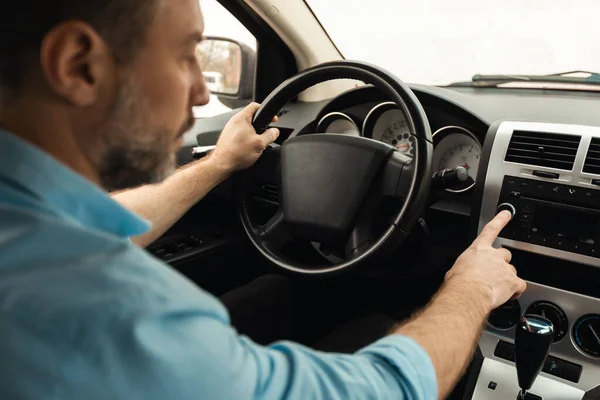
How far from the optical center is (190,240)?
1.96 m

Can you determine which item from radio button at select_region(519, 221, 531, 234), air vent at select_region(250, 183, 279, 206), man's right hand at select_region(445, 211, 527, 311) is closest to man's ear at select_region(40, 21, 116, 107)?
man's right hand at select_region(445, 211, 527, 311)

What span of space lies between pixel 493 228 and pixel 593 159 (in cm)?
29

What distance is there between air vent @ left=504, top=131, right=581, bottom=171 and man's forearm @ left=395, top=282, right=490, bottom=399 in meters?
0.48

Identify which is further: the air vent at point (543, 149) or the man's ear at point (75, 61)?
the air vent at point (543, 149)

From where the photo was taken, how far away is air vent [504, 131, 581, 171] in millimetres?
1360

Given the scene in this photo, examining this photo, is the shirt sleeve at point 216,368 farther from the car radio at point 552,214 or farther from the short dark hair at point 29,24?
the car radio at point 552,214

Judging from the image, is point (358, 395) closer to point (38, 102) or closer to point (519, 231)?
point (38, 102)

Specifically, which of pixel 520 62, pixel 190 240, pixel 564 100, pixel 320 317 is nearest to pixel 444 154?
pixel 564 100

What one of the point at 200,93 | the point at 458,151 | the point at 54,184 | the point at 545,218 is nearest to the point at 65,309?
the point at 54,184

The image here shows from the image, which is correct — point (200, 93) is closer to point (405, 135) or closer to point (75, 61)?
point (75, 61)

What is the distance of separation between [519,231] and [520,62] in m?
0.83

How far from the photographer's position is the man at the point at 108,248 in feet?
1.73

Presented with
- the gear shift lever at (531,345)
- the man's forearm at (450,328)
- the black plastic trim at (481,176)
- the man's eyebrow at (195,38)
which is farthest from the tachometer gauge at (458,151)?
the man's eyebrow at (195,38)

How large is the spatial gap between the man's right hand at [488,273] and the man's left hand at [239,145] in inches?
25.6
